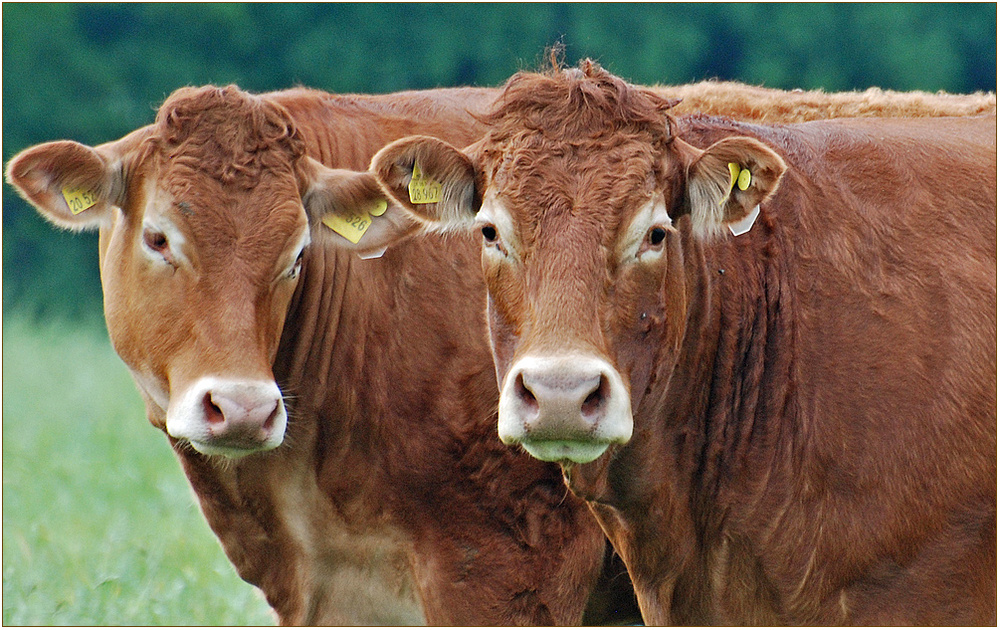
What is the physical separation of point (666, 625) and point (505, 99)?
187 cm

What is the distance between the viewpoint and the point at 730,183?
3.79 metres

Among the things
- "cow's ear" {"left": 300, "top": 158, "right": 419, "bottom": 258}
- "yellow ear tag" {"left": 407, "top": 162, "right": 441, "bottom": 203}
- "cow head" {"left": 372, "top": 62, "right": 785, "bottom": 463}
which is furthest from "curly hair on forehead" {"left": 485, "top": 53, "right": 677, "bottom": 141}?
"cow's ear" {"left": 300, "top": 158, "right": 419, "bottom": 258}

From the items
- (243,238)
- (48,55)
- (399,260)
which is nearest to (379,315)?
(399,260)

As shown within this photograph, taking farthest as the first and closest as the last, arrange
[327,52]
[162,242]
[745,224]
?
1. [327,52]
2. [162,242]
3. [745,224]

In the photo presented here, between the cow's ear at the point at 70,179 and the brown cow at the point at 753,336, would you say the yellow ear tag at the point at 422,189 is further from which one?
the cow's ear at the point at 70,179

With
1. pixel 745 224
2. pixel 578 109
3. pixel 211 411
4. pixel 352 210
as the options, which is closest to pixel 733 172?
pixel 745 224

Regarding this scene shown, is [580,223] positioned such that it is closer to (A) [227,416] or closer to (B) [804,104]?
(A) [227,416]

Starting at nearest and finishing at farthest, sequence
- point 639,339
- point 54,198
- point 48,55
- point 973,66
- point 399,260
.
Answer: point 639,339 < point 54,198 < point 399,260 < point 973,66 < point 48,55

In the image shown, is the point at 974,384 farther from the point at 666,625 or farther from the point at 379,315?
the point at 379,315

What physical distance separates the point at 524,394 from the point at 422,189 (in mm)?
998

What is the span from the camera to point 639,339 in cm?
368

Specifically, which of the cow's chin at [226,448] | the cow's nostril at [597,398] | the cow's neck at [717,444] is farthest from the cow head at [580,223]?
the cow's chin at [226,448]

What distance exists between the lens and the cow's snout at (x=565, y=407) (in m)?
3.28

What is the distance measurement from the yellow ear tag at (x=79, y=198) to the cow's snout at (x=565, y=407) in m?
1.88
